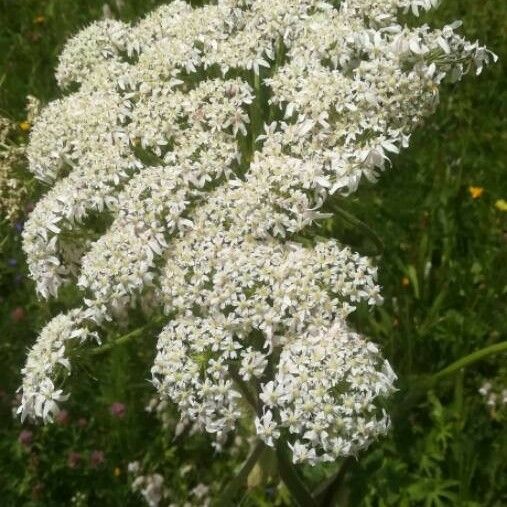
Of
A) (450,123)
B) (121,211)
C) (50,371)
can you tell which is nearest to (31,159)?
(121,211)

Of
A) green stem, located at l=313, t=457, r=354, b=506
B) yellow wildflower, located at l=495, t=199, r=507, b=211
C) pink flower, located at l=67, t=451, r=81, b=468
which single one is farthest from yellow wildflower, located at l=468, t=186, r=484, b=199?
pink flower, located at l=67, t=451, r=81, b=468

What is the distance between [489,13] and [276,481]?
4.13 metres

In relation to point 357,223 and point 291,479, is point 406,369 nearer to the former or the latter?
point 291,479

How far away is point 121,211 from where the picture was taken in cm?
326

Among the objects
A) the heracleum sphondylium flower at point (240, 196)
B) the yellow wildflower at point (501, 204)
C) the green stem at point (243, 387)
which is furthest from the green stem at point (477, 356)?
the yellow wildflower at point (501, 204)

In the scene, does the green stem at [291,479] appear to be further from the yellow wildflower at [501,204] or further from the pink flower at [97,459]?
the yellow wildflower at [501,204]

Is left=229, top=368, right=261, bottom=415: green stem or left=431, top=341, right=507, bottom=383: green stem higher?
left=431, top=341, right=507, bottom=383: green stem

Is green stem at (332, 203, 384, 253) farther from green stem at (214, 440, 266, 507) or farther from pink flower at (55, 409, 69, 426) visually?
pink flower at (55, 409, 69, 426)

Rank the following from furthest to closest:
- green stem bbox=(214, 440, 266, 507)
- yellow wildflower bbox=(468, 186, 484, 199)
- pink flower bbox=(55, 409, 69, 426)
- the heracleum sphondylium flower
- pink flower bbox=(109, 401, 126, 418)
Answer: yellow wildflower bbox=(468, 186, 484, 199)
pink flower bbox=(55, 409, 69, 426)
pink flower bbox=(109, 401, 126, 418)
green stem bbox=(214, 440, 266, 507)
the heracleum sphondylium flower

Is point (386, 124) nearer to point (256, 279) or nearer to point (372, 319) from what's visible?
point (256, 279)

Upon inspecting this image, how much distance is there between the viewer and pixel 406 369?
14.8ft

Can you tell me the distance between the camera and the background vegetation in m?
4.08

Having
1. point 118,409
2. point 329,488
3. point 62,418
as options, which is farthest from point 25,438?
point 329,488

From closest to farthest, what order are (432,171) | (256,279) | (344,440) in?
(344,440), (256,279), (432,171)
